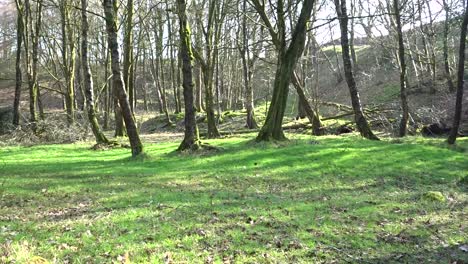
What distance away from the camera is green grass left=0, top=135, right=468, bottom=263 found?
250 inches

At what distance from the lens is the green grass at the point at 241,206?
6344 millimetres

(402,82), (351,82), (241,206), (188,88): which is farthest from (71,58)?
(241,206)

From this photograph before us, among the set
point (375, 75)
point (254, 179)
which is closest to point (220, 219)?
point (254, 179)

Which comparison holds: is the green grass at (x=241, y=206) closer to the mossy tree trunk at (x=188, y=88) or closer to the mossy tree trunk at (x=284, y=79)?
the mossy tree trunk at (x=188, y=88)

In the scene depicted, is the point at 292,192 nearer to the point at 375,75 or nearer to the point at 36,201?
the point at 36,201

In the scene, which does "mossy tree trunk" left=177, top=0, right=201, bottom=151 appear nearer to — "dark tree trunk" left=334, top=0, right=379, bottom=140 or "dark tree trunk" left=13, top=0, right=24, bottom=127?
"dark tree trunk" left=334, top=0, right=379, bottom=140

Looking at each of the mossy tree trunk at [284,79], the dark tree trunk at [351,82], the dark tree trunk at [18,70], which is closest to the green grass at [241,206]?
the mossy tree trunk at [284,79]

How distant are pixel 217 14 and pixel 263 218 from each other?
18736 millimetres

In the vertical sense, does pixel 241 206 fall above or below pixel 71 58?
below

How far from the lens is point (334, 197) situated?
9.66 m

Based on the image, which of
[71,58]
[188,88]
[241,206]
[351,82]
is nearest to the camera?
[241,206]

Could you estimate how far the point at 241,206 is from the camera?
8.58 m

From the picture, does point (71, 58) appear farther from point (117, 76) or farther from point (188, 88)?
point (188, 88)

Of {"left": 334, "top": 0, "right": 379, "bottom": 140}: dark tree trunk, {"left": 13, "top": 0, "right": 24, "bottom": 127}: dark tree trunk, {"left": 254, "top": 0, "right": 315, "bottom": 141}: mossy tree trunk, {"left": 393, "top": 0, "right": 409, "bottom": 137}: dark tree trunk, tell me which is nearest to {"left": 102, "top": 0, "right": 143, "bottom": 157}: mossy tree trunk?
{"left": 254, "top": 0, "right": 315, "bottom": 141}: mossy tree trunk
